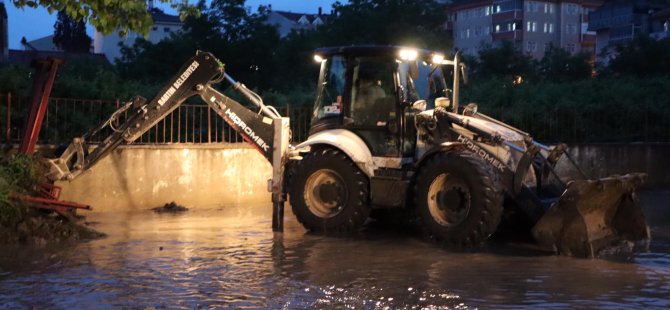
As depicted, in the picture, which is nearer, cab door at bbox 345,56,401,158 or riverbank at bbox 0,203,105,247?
riverbank at bbox 0,203,105,247

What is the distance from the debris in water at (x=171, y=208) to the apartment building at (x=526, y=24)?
261ft

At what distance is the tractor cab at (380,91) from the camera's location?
1395 cm

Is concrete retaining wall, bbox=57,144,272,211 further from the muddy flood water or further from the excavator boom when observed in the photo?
the muddy flood water

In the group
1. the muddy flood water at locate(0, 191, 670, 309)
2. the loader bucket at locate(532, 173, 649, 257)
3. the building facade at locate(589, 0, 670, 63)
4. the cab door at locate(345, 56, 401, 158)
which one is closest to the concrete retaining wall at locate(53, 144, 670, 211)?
the muddy flood water at locate(0, 191, 670, 309)

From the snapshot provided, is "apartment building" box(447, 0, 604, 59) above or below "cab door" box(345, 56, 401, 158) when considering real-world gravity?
above

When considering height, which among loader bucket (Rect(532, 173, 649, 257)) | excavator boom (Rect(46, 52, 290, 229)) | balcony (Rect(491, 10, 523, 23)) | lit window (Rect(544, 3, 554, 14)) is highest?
lit window (Rect(544, 3, 554, 14))

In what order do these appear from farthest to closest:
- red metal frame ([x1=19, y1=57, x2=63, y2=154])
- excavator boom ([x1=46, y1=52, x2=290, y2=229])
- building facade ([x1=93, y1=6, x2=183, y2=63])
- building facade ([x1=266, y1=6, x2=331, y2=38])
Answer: building facade ([x1=266, y1=6, x2=331, y2=38]) < building facade ([x1=93, y1=6, x2=183, y2=63]) < red metal frame ([x1=19, y1=57, x2=63, y2=154]) < excavator boom ([x1=46, y1=52, x2=290, y2=229])

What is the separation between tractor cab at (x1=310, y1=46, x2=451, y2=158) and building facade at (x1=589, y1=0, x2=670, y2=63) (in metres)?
68.4

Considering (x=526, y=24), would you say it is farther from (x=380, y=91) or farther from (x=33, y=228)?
(x=33, y=228)

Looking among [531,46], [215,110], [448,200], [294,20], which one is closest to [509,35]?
[531,46]

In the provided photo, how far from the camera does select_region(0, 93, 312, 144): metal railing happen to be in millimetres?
17625

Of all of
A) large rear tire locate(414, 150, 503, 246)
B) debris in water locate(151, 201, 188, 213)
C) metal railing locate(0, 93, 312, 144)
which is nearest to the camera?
large rear tire locate(414, 150, 503, 246)

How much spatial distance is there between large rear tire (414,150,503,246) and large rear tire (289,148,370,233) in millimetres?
1053

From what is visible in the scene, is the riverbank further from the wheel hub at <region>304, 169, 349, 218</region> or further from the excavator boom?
the wheel hub at <region>304, 169, 349, 218</region>
